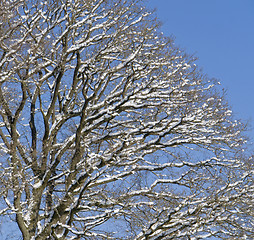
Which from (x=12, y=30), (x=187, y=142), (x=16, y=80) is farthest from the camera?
(x=187, y=142)

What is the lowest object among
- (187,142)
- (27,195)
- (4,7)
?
(27,195)

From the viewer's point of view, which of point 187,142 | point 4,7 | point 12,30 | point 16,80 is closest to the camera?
point 4,7

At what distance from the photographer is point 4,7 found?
9570mm

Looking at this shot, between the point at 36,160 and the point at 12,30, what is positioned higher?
the point at 12,30

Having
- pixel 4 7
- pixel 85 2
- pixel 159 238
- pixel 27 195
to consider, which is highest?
pixel 85 2

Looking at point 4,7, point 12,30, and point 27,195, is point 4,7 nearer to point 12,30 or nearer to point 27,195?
point 12,30

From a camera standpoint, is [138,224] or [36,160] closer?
[138,224]

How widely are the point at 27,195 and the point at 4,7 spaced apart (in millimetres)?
5464

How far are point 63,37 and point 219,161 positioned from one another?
6031mm

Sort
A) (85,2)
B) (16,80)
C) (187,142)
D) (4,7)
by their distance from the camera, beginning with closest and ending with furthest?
1. (4,7)
2. (16,80)
3. (187,142)
4. (85,2)

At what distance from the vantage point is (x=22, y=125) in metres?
13.2

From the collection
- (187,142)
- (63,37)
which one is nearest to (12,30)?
(63,37)

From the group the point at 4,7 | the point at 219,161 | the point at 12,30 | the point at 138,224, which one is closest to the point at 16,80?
the point at 12,30

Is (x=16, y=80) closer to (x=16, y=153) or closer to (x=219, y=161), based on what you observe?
(x=16, y=153)
